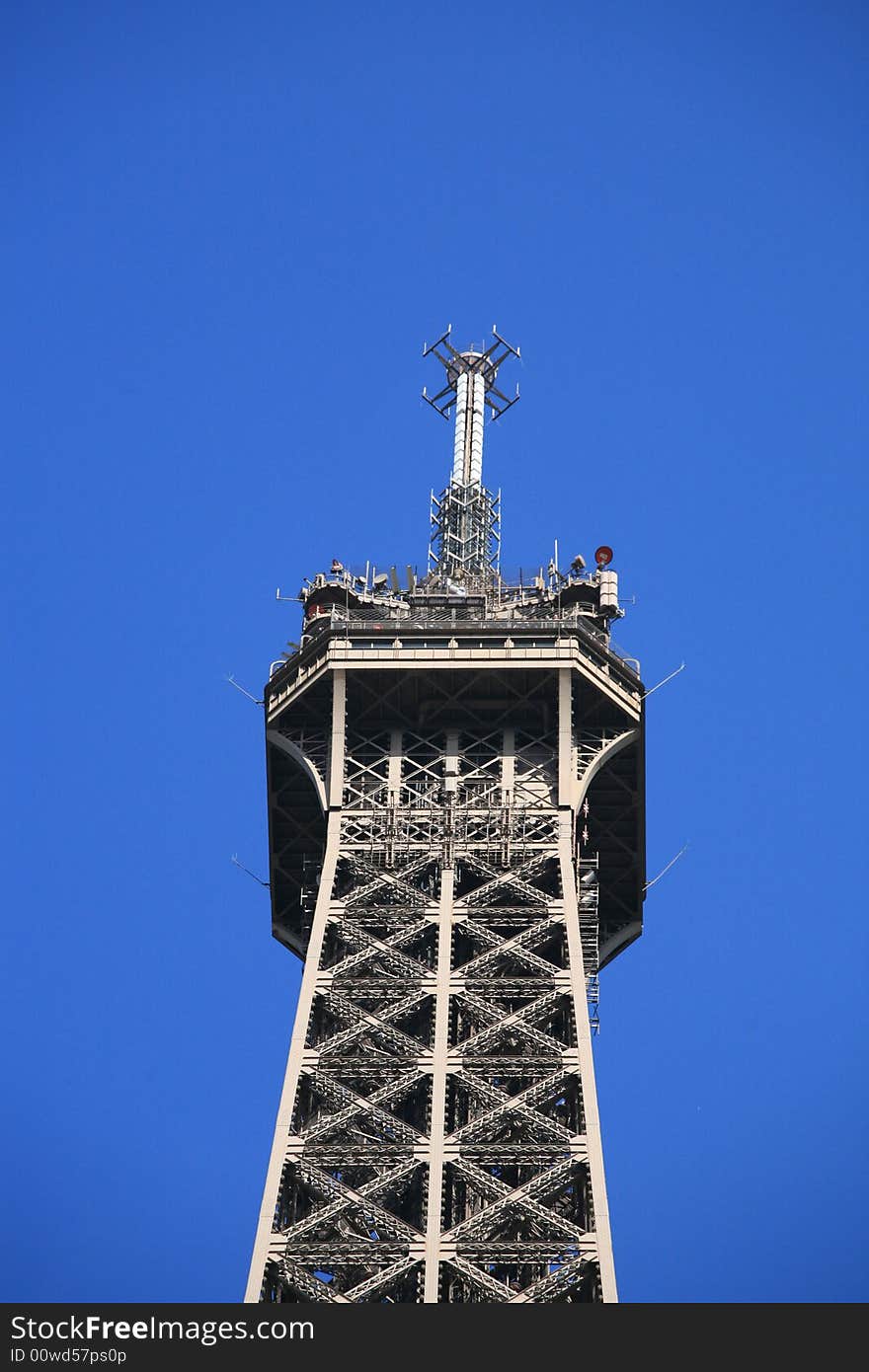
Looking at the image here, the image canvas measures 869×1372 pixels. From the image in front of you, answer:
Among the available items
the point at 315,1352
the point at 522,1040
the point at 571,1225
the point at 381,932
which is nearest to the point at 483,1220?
the point at 571,1225

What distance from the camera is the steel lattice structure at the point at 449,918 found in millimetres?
91000

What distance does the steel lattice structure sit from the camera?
91.0 m

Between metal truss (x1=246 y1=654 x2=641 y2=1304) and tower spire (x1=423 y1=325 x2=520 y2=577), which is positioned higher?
tower spire (x1=423 y1=325 x2=520 y2=577)

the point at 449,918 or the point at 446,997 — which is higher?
the point at 449,918

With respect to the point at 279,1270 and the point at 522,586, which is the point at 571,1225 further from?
the point at 522,586

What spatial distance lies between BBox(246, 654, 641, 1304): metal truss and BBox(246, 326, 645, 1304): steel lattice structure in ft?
0.30

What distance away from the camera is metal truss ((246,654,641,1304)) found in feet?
296

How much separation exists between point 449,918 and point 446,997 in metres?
4.45

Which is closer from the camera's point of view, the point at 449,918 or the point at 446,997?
the point at 446,997

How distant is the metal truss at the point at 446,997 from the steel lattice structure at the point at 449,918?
9 cm

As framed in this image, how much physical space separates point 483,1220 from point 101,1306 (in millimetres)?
25793

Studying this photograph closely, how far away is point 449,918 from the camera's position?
104 m

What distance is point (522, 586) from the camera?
384 ft

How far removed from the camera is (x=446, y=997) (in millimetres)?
99875
